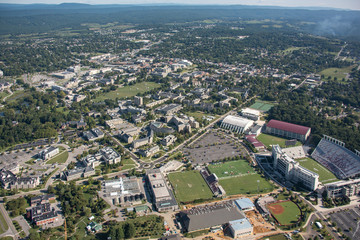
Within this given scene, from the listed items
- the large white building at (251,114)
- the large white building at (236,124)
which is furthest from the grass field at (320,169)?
the large white building at (251,114)

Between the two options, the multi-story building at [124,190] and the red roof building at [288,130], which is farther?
the red roof building at [288,130]

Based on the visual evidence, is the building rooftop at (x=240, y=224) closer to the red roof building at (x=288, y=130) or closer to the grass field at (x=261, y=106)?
the red roof building at (x=288, y=130)

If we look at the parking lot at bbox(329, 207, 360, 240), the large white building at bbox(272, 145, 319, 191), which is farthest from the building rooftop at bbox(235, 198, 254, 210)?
the parking lot at bbox(329, 207, 360, 240)

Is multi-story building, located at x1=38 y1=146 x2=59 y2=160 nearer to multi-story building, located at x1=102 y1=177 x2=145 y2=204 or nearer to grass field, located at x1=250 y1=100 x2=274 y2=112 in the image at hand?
multi-story building, located at x1=102 y1=177 x2=145 y2=204

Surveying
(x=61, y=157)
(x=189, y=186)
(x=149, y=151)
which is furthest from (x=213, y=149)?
(x=61, y=157)

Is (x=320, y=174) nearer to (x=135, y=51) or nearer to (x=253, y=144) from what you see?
(x=253, y=144)

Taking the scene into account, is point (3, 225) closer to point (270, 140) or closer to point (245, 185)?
point (245, 185)
